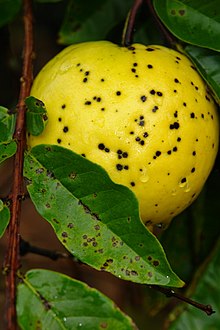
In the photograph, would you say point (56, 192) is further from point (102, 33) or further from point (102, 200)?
point (102, 33)

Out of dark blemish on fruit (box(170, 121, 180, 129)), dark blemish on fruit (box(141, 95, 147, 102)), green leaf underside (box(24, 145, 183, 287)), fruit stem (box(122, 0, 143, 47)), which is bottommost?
green leaf underside (box(24, 145, 183, 287))

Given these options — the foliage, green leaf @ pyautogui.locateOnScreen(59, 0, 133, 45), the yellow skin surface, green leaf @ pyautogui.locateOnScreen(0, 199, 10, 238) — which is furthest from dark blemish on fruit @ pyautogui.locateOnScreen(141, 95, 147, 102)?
green leaf @ pyautogui.locateOnScreen(59, 0, 133, 45)

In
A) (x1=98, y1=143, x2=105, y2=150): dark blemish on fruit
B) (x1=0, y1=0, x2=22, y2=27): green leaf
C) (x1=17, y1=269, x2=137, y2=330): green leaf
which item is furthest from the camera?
(x1=0, y1=0, x2=22, y2=27): green leaf

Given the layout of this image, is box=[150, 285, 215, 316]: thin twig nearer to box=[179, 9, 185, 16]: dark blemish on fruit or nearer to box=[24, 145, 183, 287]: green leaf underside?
box=[24, 145, 183, 287]: green leaf underside

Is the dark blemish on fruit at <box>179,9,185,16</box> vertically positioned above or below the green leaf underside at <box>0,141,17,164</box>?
above

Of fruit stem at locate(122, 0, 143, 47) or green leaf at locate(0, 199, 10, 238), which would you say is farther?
fruit stem at locate(122, 0, 143, 47)

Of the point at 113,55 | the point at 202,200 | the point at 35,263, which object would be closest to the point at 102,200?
the point at 113,55

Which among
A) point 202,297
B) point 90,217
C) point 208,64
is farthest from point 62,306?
point 202,297
